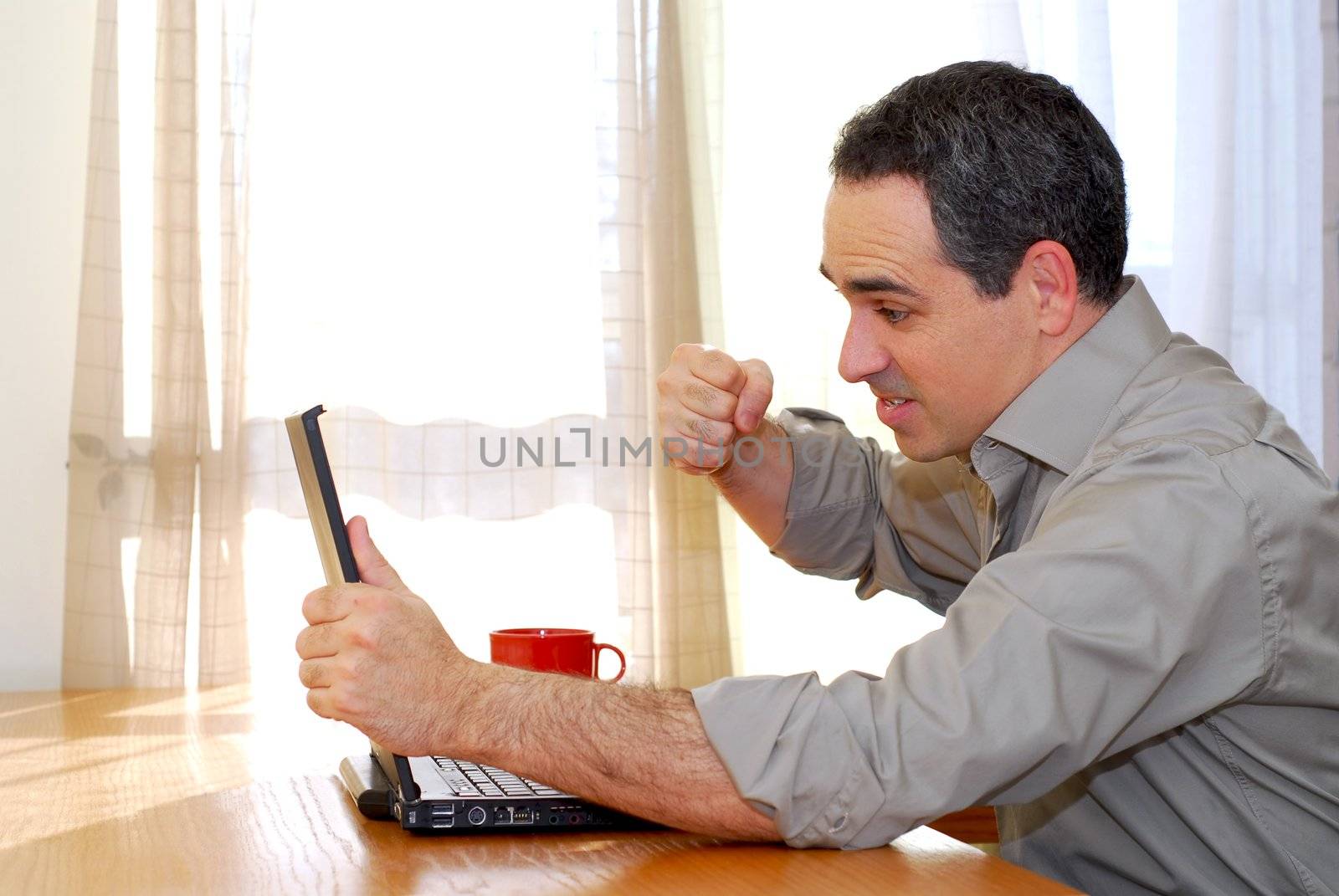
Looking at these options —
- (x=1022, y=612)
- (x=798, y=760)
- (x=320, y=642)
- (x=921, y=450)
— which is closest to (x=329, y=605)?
(x=320, y=642)

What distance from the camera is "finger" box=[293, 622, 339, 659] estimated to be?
0.90 metres

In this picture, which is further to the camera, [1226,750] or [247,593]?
[247,593]

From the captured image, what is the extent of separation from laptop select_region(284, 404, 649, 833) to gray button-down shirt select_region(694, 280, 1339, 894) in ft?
0.47

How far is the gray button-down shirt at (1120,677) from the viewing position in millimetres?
827

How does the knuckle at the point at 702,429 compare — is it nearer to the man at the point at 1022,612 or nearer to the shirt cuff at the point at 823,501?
the man at the point at 1022,612

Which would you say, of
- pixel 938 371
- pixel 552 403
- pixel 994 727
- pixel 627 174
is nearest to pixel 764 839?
pixel 994 727

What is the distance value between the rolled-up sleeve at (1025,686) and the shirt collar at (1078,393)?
0.20 meters

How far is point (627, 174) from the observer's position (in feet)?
7.07

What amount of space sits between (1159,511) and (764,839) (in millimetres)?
356

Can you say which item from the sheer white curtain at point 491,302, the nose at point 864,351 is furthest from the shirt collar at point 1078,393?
the sheer white curtain at point 491,302

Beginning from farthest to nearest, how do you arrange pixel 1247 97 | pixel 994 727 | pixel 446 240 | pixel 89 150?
pixel 1247 97 → pixel 446 240 → pixel 89 150 → pixel 994 727

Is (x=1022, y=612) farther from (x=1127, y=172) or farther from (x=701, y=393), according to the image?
(x=1127, y=172)

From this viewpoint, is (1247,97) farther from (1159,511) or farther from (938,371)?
(1159,511)

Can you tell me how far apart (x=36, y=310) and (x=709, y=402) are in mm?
1269
